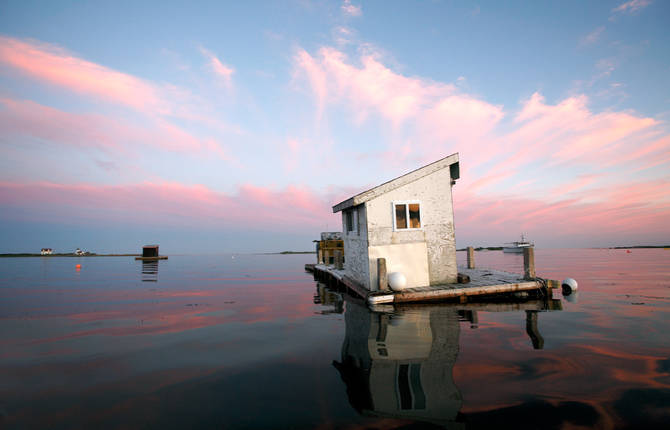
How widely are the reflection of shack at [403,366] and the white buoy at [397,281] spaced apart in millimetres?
2011

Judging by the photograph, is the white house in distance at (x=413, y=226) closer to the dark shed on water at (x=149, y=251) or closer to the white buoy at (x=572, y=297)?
the white buoy at (x=572, y=297)

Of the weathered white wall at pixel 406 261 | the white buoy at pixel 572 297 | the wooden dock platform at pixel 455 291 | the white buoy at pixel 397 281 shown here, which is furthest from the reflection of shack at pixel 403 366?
the white buoy at pixel 572 297

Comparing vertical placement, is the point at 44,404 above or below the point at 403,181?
below

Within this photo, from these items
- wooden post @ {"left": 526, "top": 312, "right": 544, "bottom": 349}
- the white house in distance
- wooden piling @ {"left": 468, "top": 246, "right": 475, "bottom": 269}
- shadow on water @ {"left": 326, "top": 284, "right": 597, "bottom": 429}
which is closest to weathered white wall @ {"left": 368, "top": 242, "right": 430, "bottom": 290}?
the white house in distance

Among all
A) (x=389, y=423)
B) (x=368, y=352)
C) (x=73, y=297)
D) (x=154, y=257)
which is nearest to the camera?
(x=389, y=423)

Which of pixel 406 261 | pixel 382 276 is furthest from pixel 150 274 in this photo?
pixel 406 261

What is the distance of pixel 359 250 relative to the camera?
56.2ft

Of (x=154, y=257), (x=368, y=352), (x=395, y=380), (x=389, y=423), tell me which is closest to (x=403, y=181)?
(x=368, y=352)

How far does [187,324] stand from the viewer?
12258 millimetres

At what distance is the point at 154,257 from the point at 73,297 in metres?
60.3

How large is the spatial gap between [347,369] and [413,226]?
9760mm

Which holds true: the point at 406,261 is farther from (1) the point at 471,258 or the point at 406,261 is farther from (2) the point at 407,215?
(1) the point at 471,258

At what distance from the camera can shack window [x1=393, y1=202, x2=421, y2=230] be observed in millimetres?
15531

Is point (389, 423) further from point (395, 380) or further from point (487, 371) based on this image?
point (487, 371)
